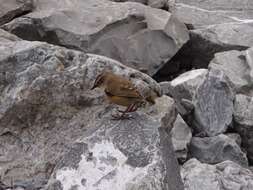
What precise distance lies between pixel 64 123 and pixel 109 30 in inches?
169

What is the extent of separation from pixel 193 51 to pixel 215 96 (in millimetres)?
2507

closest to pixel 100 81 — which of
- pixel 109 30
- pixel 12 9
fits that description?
pixel 109 30

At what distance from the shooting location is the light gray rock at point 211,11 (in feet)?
40.6

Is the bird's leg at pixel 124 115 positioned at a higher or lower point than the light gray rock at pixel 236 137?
higher

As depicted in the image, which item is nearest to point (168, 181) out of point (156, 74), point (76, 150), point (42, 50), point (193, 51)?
point (76, 150)

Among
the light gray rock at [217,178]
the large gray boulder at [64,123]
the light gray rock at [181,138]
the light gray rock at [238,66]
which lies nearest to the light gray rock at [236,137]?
A: the light gray rock at [181,138]

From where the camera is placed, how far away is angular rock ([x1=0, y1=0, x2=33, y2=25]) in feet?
34.4

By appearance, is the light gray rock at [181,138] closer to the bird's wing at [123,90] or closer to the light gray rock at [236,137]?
the light gray rock at [236,137]

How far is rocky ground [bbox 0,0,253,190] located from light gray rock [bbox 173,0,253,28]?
4 cm

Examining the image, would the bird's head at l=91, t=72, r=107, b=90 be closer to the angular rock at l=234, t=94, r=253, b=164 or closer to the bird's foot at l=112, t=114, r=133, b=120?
the bird's foot at l=112, t=114, r=133, b=120

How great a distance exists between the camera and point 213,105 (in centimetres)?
916

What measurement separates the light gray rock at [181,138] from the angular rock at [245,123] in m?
0.78

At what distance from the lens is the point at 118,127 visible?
5.42 m

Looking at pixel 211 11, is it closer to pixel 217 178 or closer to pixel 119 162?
pixel 217 178
